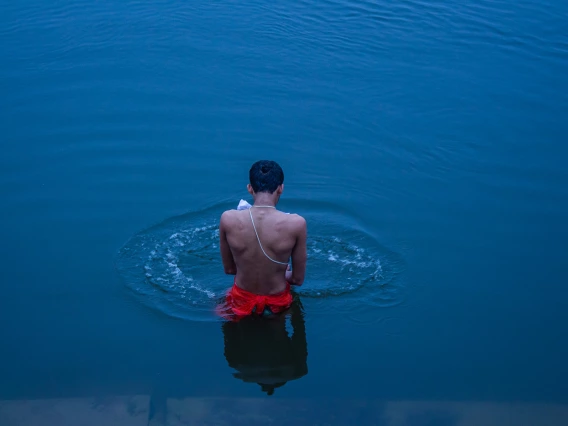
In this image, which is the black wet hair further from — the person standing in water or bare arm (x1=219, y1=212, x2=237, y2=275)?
bare arm (x1=219, y1=212, x2=237, y2=275)

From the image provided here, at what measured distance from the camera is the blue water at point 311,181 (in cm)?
519

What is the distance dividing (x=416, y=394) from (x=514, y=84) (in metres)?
5.75

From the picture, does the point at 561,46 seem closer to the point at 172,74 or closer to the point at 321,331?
the point at 172,74

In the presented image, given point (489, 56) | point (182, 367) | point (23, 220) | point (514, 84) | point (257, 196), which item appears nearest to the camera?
point (257, 196)

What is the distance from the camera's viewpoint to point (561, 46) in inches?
403

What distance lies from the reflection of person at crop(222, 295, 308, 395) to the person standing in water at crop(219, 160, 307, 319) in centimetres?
27

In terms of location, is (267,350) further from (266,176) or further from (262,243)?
(266,176)

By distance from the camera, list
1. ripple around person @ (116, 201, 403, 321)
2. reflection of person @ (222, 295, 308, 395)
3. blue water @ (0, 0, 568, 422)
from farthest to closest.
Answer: ripple around person @ (116, 201, 403, 321), blue water @ (0, 0, 568, 422), reflection of person @ (222, 295, 308, 395)

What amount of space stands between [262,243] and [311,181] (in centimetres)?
254

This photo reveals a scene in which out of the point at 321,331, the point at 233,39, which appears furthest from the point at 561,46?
the point at 321,331

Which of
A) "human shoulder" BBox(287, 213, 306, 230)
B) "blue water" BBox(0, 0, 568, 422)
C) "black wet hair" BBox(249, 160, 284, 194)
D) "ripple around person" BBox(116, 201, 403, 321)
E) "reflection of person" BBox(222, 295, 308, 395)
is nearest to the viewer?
"black wet hair" BBox(249, 160, 284, 194)

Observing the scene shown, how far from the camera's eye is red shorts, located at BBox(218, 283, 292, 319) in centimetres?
507

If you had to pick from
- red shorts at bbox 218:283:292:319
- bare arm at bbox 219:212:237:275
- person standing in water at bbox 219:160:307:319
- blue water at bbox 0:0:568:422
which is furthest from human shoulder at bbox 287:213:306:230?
blue water at bbox 0:0:568:422

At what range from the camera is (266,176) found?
15.1ft
